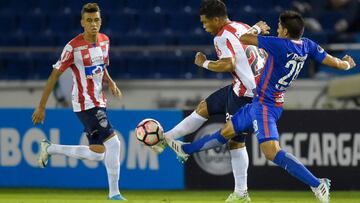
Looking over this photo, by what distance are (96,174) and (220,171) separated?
165cm

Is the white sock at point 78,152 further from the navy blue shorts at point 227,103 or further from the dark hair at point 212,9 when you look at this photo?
the dark hair at point 212,9

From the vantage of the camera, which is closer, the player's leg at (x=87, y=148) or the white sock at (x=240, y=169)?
the white sock at (x=240, y=169)

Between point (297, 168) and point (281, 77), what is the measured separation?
886 mm

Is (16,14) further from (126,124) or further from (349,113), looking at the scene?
(349,113)

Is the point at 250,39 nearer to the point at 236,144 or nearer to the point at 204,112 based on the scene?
the point at 204,112

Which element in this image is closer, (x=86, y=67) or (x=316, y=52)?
(x=316, y=52)

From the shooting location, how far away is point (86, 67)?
11180mm

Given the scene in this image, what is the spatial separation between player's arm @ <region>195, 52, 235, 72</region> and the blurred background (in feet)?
11.3

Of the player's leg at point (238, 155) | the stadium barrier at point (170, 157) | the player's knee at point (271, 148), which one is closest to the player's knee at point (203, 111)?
the player's leg at point (238, 155)

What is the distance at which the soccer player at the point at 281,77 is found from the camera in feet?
31.8

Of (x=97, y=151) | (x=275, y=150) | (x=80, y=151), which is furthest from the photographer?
(x=80, y=151)

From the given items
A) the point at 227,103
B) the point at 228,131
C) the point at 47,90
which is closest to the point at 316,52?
the point at 228,131

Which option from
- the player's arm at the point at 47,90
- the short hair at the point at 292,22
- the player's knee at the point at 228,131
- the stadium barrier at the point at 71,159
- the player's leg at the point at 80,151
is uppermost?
the short hair at the point at 292,22

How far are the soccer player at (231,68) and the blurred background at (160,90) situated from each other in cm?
273
